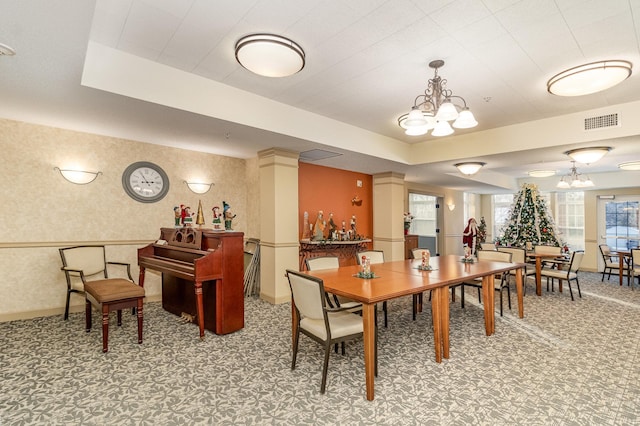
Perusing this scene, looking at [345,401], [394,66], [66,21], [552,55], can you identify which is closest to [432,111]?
[394,66]

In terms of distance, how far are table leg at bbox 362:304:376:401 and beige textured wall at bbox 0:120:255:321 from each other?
155 inches

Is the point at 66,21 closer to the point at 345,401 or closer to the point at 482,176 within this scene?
the point at 345,401

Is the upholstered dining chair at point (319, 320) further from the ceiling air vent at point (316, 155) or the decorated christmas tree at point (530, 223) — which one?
the decorated christmas tree at point (530, 223)

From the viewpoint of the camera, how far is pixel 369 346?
2.35m

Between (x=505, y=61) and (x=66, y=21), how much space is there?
3443 mm

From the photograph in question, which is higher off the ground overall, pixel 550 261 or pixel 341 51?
pixel 341 51

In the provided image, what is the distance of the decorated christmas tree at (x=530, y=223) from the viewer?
23.8ft

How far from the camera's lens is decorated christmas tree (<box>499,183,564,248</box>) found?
23.8ft

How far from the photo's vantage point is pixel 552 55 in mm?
2828

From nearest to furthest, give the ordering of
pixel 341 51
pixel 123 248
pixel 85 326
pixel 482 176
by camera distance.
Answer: pixel 341 51 → pixel 85 326 → pixel 123 248 → pixel 482 176

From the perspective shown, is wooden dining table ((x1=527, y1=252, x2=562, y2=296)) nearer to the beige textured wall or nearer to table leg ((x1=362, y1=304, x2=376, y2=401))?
table leg ((x1=362, y1=304, x2=376, y2=401))

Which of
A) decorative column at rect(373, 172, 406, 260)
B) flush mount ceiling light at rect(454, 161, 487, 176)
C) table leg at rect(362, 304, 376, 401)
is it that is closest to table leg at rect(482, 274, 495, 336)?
table leg at rect(362, 304, 376, 401)

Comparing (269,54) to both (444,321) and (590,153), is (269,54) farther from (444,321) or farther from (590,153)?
(590,153)

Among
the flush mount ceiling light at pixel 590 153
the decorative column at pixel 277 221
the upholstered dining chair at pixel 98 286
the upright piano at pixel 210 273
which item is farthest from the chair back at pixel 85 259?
the flush mount ceiling light at pixel 590 153
